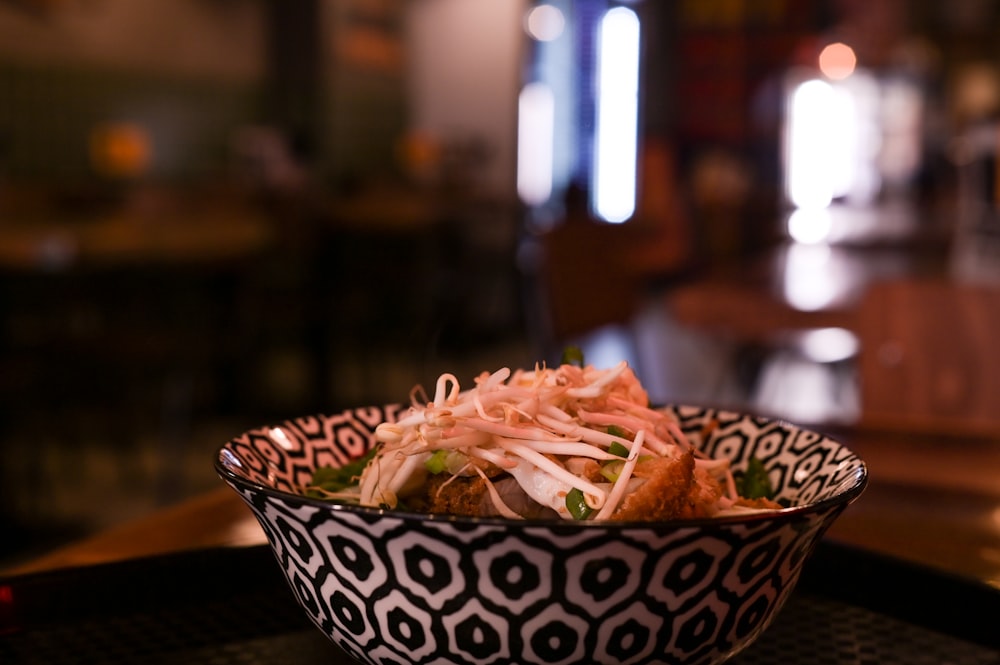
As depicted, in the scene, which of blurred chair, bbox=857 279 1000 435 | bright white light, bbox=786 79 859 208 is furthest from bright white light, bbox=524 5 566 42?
blurred chair, bbox=857 279 1000 435

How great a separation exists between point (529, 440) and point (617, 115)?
965cm

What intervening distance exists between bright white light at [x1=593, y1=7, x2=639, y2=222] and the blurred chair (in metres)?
8.05

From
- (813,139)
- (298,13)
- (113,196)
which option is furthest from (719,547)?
(813,139)

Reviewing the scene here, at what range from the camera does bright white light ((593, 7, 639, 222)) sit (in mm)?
9609

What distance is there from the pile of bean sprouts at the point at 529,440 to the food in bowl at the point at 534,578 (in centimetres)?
4

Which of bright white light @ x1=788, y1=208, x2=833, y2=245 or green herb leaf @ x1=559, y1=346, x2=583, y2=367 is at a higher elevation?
green herb leaf @ x1=559, y1=346, x2=583, y2=367

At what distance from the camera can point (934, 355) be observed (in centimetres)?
153

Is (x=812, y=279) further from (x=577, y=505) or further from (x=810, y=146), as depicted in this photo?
(x=810, y=146)

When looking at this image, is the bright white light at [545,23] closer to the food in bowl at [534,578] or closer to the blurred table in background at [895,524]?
the blurred table in background at [895,524]

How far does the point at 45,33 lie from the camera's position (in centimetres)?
533

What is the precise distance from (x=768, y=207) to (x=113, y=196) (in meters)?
6.05

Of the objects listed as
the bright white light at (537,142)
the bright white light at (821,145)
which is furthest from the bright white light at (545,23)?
the bright white light at (821,145)

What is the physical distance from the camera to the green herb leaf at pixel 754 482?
614 mm

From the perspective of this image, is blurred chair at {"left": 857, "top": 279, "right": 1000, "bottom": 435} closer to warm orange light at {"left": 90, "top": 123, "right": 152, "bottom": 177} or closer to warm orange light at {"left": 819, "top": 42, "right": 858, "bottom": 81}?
warm orange light at {"left": 90, "top": 123, "right": 152, "bottom": 177}
